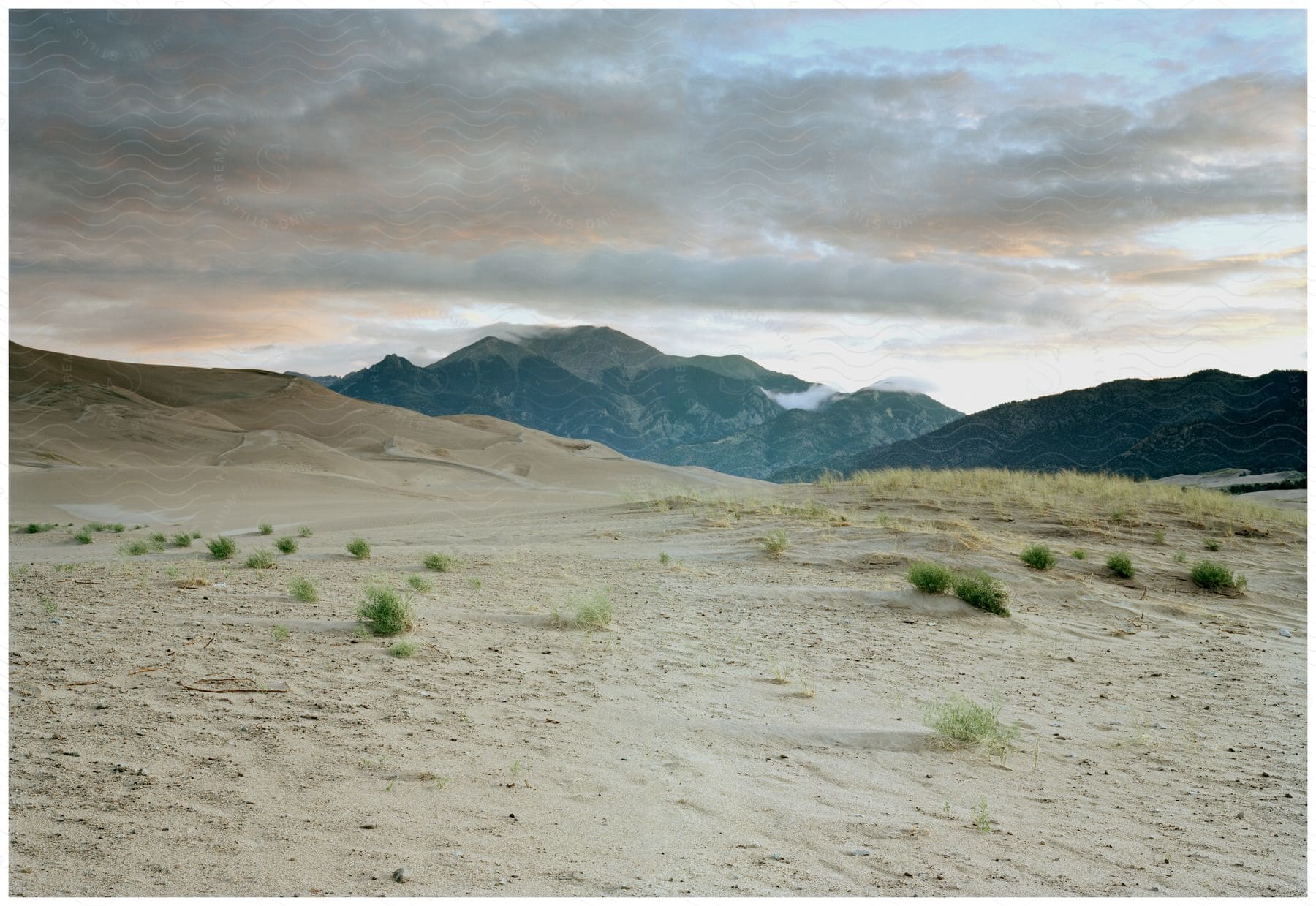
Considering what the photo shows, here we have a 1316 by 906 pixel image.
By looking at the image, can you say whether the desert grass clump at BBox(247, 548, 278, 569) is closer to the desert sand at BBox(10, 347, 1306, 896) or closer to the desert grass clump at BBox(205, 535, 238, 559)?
the desert sand at BBox(10, 347, 1306, 896)

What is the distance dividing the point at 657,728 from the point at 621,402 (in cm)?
14878

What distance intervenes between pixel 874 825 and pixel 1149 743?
2.76m

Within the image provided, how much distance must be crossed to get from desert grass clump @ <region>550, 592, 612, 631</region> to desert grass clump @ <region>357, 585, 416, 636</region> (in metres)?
1.54

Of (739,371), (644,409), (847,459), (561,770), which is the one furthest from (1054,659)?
(739,371)

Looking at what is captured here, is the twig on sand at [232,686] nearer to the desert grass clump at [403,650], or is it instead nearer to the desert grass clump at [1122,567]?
the desert grass clump at [403,650]

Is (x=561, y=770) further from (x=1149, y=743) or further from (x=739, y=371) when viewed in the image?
(x=739, y=371)

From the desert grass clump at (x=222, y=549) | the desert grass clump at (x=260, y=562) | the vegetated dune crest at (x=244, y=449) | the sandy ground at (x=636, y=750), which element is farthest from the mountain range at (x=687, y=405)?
the sandy ground at (x=636, y=750)

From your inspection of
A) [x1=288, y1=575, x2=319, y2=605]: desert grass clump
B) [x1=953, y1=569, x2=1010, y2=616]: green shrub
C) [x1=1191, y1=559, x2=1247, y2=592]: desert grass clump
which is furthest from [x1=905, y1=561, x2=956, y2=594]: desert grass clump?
[x1=288, y1=575, x2=319, y2=605]: desert grass clump

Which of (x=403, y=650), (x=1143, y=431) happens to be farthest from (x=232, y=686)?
(x=1143, y=431)

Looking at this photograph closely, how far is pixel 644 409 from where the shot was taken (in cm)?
15562

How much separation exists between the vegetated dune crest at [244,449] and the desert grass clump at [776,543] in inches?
473

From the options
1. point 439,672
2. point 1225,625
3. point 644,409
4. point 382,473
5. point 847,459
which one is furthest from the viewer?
point 644,409

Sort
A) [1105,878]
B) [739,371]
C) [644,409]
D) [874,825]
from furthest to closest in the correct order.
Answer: [739,371]
[644,409]
[874,825]
[1105,878]

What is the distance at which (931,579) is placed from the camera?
10.2 metres
